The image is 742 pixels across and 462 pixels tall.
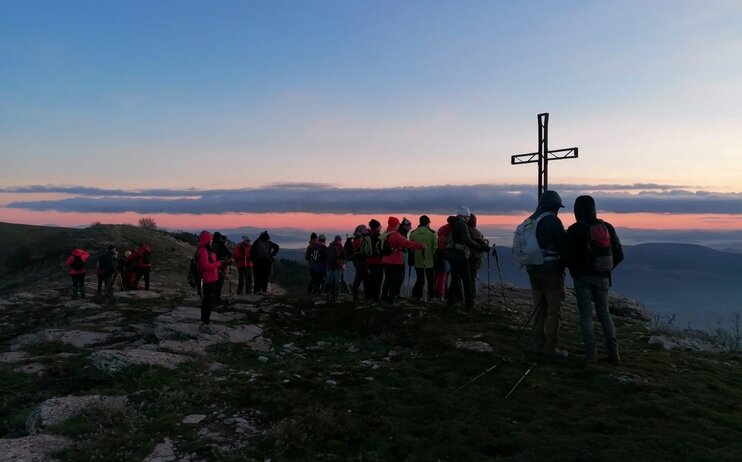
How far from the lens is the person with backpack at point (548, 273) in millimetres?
8469

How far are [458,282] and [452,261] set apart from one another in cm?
97

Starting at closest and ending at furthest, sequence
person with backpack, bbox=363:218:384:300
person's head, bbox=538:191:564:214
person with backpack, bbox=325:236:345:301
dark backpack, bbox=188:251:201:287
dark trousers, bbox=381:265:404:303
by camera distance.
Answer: person's head, bbox=538:191:564:214 → dark backpack, bbox=188:251:201:287 → dark trousers, bbox=381:265:404:303 → person with backpack, bbox=363:218:384:300 → person with backpack, bbox=325:236:345:301

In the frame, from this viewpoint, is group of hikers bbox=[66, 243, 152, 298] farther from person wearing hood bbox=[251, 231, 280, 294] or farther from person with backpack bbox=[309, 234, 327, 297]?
person with backpack bbox=[309, 234, 327, 297]

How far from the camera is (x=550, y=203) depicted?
8789 millimetres

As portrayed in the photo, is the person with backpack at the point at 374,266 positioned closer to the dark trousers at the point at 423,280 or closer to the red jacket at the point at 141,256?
the dark trousers at the point at 423,280

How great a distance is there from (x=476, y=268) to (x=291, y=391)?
24.8ft

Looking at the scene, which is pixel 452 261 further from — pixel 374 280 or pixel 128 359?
pixel 128 359

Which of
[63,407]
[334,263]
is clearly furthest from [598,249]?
[334,263]

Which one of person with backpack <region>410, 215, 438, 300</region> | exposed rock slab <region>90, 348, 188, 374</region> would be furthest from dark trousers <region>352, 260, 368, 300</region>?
exposed rock slab <region>90, 348, 188, 374</region>

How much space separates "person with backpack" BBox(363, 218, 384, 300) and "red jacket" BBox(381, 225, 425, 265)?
351mm

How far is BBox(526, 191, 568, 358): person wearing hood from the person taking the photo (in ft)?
27.8

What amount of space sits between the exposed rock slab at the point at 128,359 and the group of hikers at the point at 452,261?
2.54 metres

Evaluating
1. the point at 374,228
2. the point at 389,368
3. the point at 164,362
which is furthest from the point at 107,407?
the point at 374,228

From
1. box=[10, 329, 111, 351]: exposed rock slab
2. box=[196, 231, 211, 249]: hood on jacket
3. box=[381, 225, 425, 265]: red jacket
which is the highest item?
box=[196, 231, 211, 249]: hood on jacket
